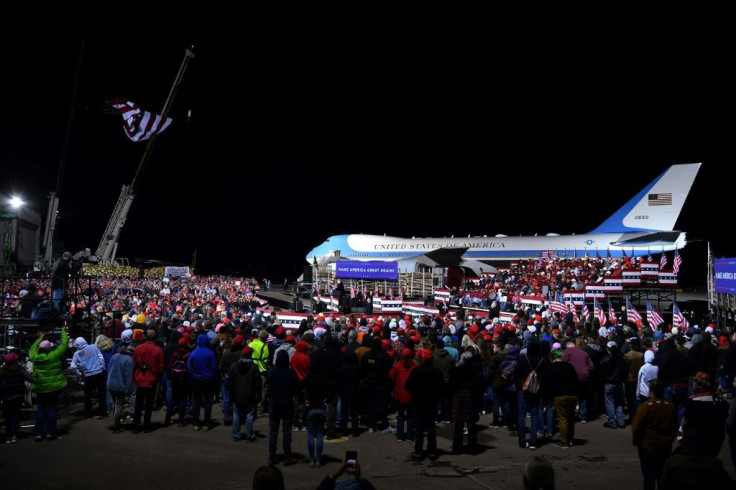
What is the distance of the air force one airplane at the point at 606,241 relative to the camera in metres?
40.3

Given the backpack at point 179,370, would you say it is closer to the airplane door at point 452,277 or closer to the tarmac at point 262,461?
the tarmac at point 262,461

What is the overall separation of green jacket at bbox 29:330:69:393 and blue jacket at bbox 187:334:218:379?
1963 millimetres

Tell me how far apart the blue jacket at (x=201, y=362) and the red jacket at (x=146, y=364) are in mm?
537

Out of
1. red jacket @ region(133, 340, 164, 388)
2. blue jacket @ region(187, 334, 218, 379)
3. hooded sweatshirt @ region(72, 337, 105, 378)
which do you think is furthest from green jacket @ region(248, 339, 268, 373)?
hooded sweatshirt @ region(72, 337, 105, 378)

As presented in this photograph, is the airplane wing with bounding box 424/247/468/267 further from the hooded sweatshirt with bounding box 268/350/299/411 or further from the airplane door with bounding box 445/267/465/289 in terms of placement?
the hooded sweatshirt with bounding box 268/350/299/411

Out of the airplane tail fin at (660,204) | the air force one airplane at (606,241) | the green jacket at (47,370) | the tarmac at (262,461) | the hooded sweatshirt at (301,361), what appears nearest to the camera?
the tarmac at (262,461)

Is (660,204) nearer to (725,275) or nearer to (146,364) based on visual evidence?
(725,275)

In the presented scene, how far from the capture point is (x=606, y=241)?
42.2 m

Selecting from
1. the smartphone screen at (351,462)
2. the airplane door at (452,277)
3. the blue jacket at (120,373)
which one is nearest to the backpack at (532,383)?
the smartphone screen at (351,462)

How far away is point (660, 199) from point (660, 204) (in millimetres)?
393

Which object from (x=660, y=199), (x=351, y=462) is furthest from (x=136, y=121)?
(x=660, y=199)

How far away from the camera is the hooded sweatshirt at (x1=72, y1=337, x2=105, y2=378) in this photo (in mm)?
10086

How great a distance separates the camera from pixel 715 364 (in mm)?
10000

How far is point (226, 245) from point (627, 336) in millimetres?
122833
